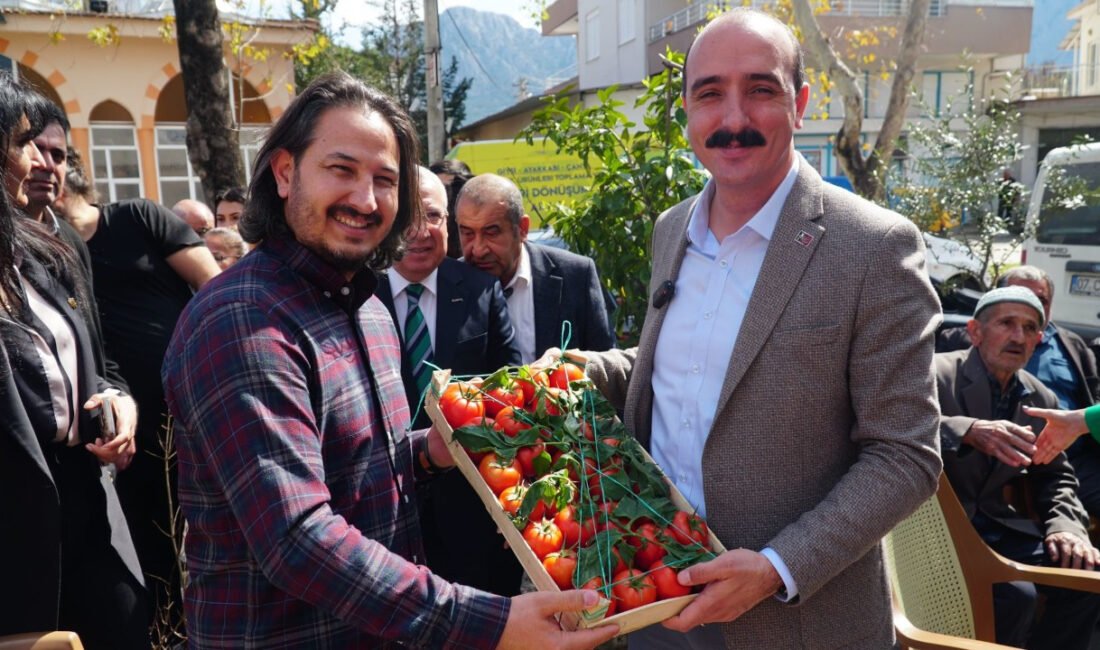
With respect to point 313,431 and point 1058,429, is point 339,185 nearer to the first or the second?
point 313,431

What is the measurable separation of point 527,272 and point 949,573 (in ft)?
6.95

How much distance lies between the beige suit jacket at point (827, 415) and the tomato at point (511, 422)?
1.51 ft

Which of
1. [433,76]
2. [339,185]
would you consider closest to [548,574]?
[339,185]

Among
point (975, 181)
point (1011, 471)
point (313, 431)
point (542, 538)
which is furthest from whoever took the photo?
→ point (975, 181)

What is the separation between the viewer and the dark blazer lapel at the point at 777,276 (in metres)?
1.85

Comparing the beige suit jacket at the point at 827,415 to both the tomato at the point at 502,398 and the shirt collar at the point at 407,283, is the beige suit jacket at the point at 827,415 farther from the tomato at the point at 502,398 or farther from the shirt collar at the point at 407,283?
the shirt collar at the point at 407,283

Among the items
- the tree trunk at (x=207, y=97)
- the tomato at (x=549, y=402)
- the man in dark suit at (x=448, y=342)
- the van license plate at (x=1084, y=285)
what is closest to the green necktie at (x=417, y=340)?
the man in dark suit at (x=448, y=342)

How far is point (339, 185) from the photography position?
5.99ft

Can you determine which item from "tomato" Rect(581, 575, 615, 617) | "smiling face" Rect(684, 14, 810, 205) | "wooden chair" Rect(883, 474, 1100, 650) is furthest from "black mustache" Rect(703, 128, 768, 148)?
"wooden chair" Rect(883, 474, 1100, 650)

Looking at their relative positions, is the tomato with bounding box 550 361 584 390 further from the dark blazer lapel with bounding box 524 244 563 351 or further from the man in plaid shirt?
the dark blazer lapel with bounding box 524 244 563 351

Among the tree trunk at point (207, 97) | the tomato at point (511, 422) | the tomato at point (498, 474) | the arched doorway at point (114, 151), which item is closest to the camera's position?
the tomato at point (498, 474)

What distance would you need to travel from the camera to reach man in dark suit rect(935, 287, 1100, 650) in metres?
3.37

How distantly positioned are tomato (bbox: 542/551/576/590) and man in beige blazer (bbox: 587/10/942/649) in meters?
0.23

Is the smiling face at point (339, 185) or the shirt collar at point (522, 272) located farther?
the shirt collar at point (522, 272)
